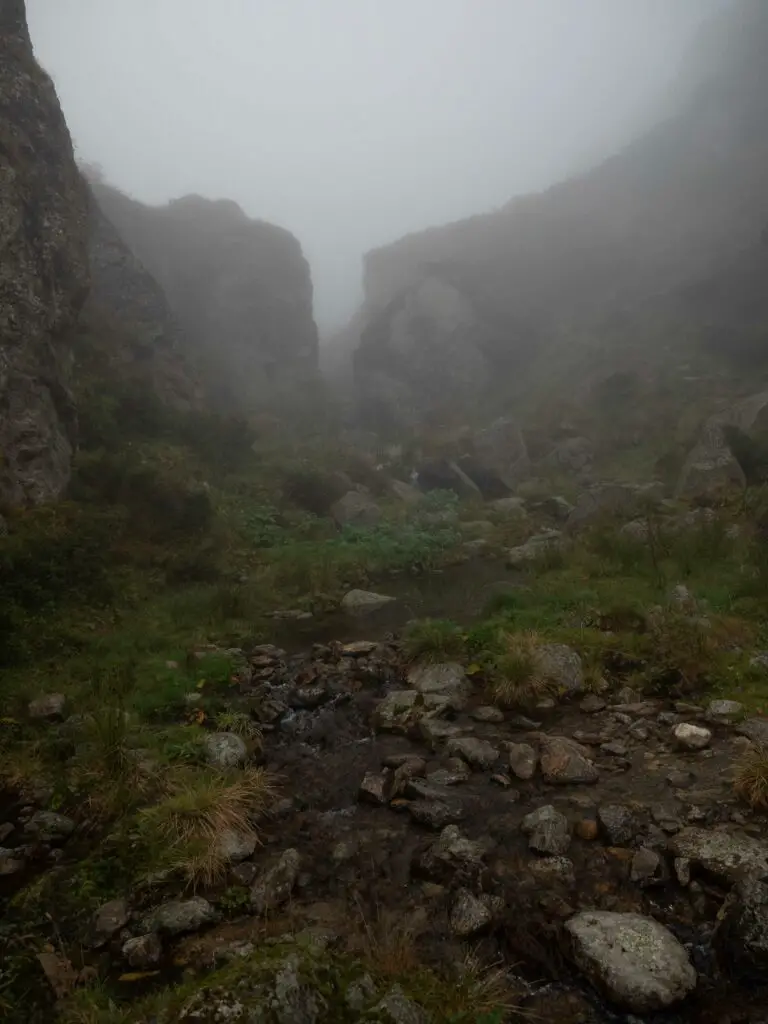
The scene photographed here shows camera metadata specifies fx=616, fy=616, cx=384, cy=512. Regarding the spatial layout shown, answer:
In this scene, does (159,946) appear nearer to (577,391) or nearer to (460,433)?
(460,433)

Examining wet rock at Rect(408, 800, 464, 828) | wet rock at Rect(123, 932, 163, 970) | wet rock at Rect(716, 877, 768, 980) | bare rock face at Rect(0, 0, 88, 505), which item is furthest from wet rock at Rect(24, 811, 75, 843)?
bare rock face at Rect(0, 0, 88, 505)

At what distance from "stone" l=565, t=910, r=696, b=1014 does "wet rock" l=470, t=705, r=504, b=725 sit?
10.5 feet

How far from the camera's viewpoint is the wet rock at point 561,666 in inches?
296

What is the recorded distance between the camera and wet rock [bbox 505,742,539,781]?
19.1 feet

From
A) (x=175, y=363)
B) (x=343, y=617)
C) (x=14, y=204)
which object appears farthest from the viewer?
(x=175, y=363)

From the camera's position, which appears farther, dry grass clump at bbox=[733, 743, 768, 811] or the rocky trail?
dry grass clump at bbox=[733, 743, 768, 811]

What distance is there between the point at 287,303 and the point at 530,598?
45918mm

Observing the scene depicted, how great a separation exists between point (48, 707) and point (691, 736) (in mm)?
7101

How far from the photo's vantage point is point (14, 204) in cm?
1619

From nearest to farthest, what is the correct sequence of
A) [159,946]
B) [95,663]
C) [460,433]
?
1. [159,946]
2. [95,663]
3. [460,433]

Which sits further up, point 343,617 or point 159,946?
point 159,946

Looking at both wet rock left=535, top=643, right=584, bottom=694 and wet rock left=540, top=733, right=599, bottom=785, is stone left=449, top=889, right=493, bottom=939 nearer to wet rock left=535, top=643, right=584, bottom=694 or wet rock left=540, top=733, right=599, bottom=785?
wet rock left=540, top=733, right=599, bottom=785

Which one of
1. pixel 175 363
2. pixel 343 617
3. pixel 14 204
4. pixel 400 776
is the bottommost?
pixel 343 617

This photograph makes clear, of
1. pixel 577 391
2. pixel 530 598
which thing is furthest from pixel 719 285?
pixel 530 598
